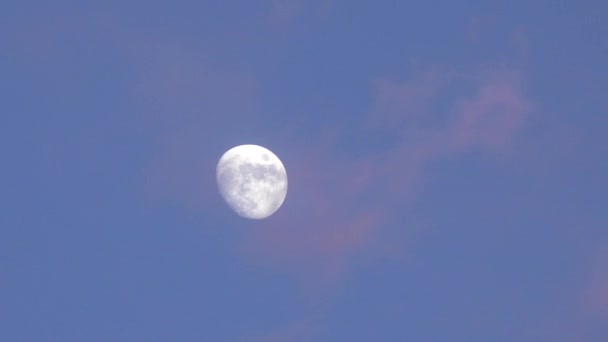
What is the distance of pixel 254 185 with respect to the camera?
5019cm

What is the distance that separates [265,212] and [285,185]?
54.0 inches

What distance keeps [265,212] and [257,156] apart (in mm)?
2066

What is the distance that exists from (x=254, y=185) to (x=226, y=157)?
1449 mm

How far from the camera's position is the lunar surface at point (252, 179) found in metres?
49.9

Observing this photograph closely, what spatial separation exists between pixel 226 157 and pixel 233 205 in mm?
1954

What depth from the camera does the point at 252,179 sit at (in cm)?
5028

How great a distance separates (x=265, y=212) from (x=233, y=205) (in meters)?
1.34

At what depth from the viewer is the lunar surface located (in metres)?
49.9

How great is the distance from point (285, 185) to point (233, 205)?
7.81ft

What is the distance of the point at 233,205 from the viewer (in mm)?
49469

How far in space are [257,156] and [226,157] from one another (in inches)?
44.3

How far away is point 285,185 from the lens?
50.8 metres

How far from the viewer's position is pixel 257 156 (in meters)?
50.4

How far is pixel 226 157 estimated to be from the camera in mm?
50344
